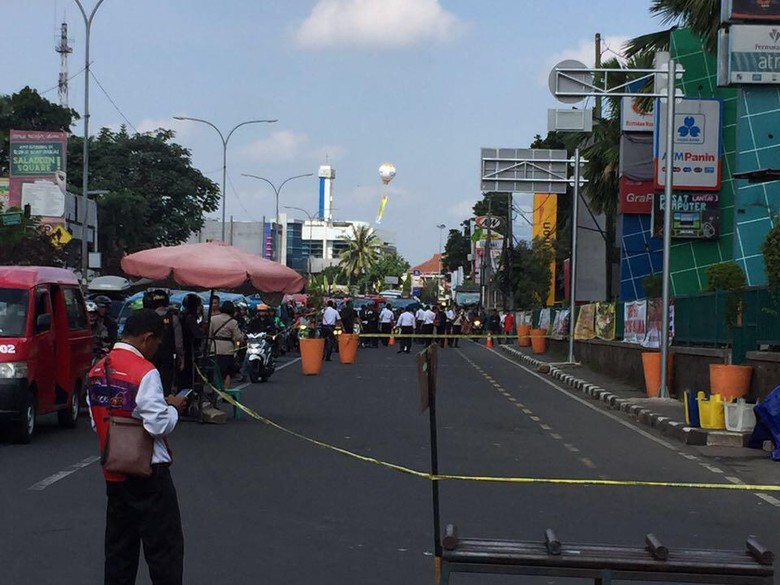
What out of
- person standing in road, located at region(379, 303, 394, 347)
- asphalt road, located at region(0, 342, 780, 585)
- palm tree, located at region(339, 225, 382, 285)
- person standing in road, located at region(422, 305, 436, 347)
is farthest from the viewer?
palm tree, located at region(339, 225, 382, 285)

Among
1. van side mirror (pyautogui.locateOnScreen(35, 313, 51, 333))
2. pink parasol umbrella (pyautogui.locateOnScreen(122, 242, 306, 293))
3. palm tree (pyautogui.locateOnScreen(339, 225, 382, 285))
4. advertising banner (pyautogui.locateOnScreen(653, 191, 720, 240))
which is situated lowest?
van side mirror (pyautogui.locateOnScreen(35, 313, 51, 333))

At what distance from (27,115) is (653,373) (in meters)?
55.4

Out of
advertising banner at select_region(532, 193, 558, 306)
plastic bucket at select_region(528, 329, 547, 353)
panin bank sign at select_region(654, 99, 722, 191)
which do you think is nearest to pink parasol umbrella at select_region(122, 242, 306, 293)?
panin bank sign at select_region(654, 99, 722, 191)

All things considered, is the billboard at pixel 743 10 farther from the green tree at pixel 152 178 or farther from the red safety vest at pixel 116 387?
the green tree at pixel 152 178

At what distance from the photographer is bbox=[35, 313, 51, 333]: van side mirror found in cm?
1534

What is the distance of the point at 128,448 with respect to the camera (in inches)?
242

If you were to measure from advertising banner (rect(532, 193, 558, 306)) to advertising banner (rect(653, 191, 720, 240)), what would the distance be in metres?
31.4

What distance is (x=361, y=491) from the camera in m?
11.7

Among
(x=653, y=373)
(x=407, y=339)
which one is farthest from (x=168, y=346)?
(x=407, y=339)

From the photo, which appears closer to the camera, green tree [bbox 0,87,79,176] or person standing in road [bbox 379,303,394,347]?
person standing in road [bbox 379,303,394,347]

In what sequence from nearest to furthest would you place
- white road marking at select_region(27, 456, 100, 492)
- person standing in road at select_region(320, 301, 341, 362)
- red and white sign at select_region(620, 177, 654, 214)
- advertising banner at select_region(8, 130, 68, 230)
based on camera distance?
white road marking at select_region(27, 456, 100, 492), red and white sign at select_region(620, 177, 654, 214), person standing in road at select_region(320, 301, 341, 362), advertising banner at select_region(8, 130, 68, 230)

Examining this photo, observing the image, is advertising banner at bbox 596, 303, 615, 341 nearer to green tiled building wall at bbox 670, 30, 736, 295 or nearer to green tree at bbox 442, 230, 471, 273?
green tiled building wall at bbox 670, 30, 736, 295

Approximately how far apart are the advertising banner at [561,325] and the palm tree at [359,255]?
4350 inches

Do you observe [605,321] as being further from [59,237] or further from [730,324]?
[59,237]
